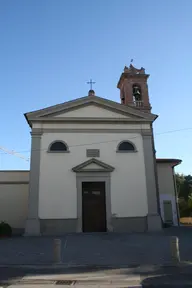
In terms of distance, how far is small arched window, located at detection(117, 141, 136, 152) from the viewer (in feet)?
55.0

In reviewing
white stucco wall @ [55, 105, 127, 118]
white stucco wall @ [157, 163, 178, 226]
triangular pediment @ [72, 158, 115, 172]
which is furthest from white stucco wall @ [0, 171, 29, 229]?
white stucco wall @ [157, 163, 178, 226]

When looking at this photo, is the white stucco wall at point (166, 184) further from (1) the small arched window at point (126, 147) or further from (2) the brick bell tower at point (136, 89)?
(1) the small arched window at point (126, 147)

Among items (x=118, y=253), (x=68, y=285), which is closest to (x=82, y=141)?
(x=118, y=253)

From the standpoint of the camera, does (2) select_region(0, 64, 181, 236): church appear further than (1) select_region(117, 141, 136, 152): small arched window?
No

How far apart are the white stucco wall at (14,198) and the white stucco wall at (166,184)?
9600 mm

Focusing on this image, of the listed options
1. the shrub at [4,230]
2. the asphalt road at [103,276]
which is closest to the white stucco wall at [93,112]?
the shrub at [4,230]

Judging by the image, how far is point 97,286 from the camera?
5.84 m

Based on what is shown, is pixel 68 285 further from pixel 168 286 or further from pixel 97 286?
pixel 168 286

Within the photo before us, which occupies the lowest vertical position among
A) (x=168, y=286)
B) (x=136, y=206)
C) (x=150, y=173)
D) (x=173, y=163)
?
(x=168, y=286)

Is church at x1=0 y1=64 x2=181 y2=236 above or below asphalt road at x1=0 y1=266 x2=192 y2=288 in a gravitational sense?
above

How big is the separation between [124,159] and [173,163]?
6335mm

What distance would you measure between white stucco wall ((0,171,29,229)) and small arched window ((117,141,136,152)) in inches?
256

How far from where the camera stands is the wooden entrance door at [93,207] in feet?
51.7

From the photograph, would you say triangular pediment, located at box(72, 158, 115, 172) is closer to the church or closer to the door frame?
the church
